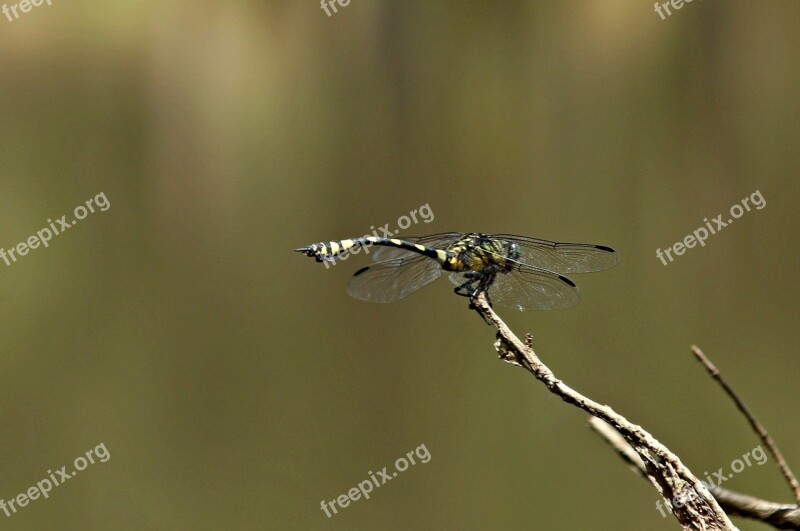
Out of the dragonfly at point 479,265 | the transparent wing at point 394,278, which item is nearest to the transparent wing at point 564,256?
the dragonfly at point 479,265

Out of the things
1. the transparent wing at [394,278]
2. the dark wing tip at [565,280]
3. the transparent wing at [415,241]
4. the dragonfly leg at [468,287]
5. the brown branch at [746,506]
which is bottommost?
the brown branch at [746,506]

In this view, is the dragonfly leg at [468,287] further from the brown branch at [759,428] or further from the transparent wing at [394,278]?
the brown branch at [759,428]

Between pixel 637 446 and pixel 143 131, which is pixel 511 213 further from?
pixel 637 446

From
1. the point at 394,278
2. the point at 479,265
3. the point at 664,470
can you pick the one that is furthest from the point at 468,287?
the point at 664,470

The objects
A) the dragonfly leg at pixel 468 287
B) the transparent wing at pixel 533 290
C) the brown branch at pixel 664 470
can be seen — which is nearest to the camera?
the brown branch at pixel 664 470

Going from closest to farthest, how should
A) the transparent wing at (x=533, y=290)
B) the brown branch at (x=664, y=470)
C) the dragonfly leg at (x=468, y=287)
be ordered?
1. the brown branch at (x=664, y=470)
2. the dragonfly leg at (x=468, y=287)
3. the transparent wing at (x=533, y=290)

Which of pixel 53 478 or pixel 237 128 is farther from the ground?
pixel 237 128

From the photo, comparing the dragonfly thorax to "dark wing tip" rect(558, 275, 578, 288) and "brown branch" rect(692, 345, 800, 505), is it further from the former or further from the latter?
"brown branch" rect(692, 345, 800, 505)

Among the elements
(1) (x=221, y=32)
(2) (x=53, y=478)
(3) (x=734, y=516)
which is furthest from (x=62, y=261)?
(3) (x=734, y=516)
